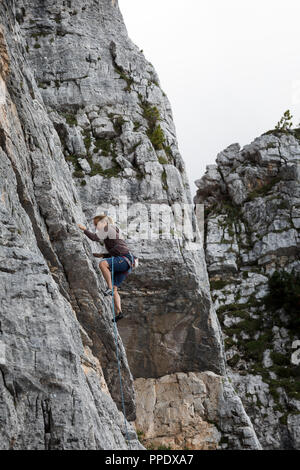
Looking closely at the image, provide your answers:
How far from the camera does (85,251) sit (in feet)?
42.8

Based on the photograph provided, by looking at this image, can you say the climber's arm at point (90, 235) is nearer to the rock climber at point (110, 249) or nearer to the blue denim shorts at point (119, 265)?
the rock climber at point (110, 249)

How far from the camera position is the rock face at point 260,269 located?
3103 cm

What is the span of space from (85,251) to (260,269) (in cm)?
2965

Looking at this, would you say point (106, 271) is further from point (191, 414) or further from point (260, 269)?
point (260, 269)

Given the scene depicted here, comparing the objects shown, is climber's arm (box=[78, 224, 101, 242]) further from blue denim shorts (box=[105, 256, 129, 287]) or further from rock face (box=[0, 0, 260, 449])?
blue denim shorts (box=[105, 256, 129, 287])

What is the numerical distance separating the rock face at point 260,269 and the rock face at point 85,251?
1059cm

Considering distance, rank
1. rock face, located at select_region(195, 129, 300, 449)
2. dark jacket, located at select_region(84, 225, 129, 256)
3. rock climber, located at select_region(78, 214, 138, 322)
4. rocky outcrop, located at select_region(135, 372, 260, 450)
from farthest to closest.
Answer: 1. rock face, located at select_region(195, 129, 300, 449)
2. rocky outcrop, located at select_region(135, 372, 260, 450)
3. dark jacket, located at select_region(84, 225, 129, 256)
4. rock climber, located at select_region(78, 214, 138, 322)

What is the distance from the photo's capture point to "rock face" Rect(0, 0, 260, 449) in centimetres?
750

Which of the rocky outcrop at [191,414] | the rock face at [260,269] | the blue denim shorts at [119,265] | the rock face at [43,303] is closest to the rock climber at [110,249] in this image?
the blue denim shorts at [119,265]

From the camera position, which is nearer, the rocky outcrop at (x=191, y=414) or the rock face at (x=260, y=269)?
the rocky outcrop at (x=191, y=414)

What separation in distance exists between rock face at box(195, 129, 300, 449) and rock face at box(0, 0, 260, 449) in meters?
10.6

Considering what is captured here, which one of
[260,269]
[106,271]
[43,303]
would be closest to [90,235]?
[106,271]

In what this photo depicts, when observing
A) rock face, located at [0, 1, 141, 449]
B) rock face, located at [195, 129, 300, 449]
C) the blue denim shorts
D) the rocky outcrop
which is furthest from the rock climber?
rock face, located at [195, 129, 300, 449]

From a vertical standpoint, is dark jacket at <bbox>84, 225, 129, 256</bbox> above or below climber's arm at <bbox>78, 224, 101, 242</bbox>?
below
